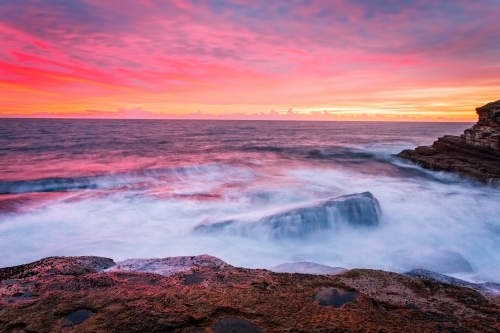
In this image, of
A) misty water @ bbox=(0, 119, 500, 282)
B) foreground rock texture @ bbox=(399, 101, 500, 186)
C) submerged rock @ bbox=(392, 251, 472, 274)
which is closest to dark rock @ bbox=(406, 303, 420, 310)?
misty water @ bbox=(0, 119, 500, 282)

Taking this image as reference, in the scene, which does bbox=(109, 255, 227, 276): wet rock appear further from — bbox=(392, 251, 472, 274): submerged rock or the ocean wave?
the ocean wave

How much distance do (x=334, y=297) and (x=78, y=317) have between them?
2.54m

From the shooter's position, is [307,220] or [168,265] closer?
[168,265]

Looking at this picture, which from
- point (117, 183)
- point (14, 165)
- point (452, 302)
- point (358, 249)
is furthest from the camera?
point (14, 165)

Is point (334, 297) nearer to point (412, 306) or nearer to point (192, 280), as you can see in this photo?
point (412, 306)

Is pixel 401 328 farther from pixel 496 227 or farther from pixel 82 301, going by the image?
A: pixel 496 227

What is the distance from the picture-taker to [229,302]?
10.2ft

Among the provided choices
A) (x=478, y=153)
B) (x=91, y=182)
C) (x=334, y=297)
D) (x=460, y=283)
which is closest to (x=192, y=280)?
(x=334, y=297)

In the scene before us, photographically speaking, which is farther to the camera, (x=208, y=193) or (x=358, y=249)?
(x=208, y=193)

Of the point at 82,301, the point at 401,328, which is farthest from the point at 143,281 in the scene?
the point at 401,328

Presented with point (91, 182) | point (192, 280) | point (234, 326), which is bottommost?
point (91, 182)

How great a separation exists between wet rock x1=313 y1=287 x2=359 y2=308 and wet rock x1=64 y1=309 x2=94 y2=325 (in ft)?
7.31

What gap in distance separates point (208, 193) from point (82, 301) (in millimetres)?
9367

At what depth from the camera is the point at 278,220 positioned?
822 centimetres
